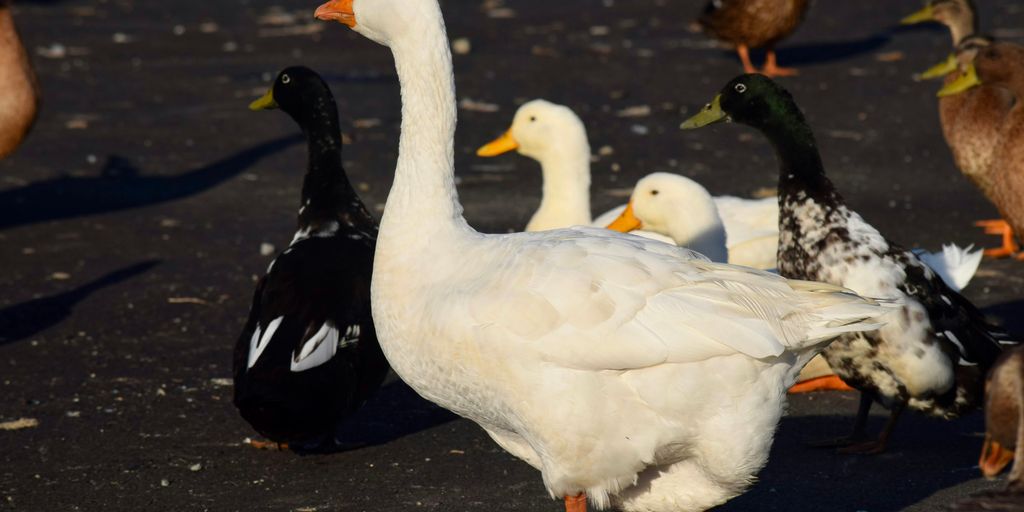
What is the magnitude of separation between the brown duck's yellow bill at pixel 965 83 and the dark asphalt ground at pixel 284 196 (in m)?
0.91

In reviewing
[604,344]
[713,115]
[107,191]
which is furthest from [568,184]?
[107,191]

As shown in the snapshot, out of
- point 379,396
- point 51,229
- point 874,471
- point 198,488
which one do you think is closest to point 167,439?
point 198,488

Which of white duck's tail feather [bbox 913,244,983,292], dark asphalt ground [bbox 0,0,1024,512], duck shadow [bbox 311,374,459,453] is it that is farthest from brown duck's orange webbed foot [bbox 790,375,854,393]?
duck shadow [bbox 311,374,459,453]

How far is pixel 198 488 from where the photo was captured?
5137 mm

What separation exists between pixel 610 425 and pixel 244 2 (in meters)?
13.5

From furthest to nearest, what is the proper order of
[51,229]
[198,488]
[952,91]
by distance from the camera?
[51,229] → [952,91] → [198,488]

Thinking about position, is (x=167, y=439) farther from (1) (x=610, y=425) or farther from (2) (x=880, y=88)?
(2) (x=880, y=88)

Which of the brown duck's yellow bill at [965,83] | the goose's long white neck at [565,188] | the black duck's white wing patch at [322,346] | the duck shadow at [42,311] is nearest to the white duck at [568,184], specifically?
the goose's long white neck at [565,188]

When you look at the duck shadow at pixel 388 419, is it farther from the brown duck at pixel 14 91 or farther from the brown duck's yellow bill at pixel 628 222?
the brown duck at pixel 14 91

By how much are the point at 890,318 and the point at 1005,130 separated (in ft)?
9.35

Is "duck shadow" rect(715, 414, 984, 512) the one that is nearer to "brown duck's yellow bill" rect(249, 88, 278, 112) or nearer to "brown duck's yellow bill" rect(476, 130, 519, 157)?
"brown duck's yellow bill" rect(476, 130, 519, 157)

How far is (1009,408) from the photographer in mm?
3428

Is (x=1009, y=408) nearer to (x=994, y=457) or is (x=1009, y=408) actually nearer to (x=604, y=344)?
(x=994, y=457)

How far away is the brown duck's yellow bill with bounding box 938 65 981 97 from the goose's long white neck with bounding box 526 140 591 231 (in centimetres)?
229
